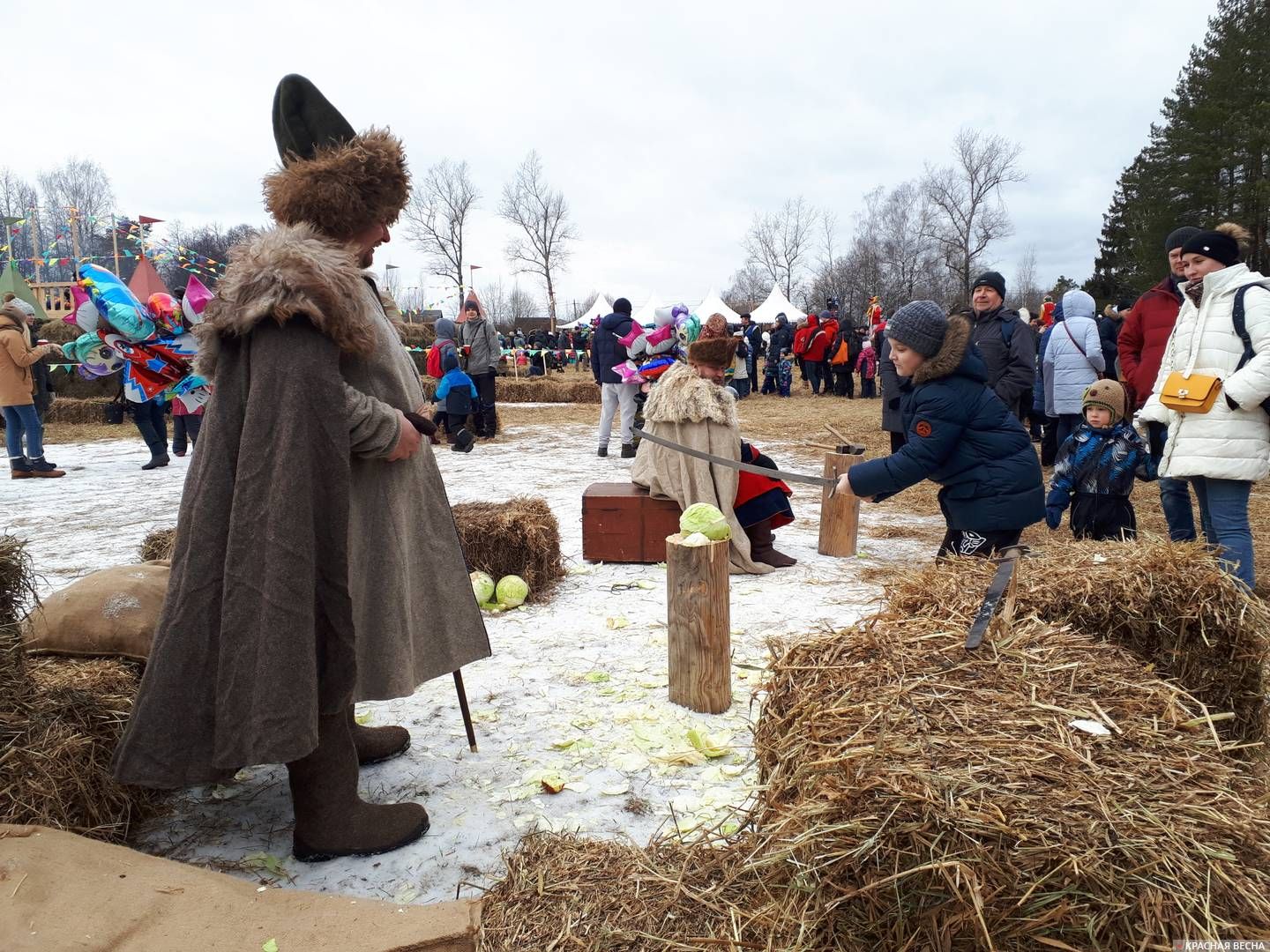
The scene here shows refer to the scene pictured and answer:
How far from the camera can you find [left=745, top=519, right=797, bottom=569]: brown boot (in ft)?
18.0

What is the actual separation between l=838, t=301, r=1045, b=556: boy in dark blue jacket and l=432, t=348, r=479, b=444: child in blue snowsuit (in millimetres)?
7953

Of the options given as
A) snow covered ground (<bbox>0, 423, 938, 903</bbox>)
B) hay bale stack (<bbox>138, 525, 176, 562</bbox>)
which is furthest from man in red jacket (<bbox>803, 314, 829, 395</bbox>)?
hay bale stack (<bbox>138, 525, 176, 562</bbox>)

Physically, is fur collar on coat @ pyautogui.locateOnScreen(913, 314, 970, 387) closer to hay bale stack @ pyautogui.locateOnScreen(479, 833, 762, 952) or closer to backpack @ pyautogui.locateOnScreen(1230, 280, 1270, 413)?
backpack @ pyautogui.locateOnScreen(1230, 280, 1270, 413)

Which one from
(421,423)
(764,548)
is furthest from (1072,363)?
(421,423)

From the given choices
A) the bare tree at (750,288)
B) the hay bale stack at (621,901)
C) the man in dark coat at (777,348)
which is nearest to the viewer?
the hay bale stack at (621,901)

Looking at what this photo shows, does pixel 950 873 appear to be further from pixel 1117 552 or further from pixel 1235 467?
pixel 1235 467

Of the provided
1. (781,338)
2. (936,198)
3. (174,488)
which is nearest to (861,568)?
(174,488)

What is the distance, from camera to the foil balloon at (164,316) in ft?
25.7

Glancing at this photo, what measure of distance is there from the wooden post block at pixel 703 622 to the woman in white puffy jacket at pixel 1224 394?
243 centimetres

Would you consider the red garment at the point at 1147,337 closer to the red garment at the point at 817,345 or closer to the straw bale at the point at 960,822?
the straw bale at the point at 960,822

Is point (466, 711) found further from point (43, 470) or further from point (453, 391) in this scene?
point (43, 470)

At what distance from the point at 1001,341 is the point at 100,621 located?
6798mm

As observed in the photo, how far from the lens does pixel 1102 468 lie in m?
4.62

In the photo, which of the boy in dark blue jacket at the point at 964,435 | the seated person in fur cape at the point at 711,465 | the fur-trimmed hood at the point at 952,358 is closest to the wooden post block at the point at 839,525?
the seated person in fur cape at the point at 711,465
